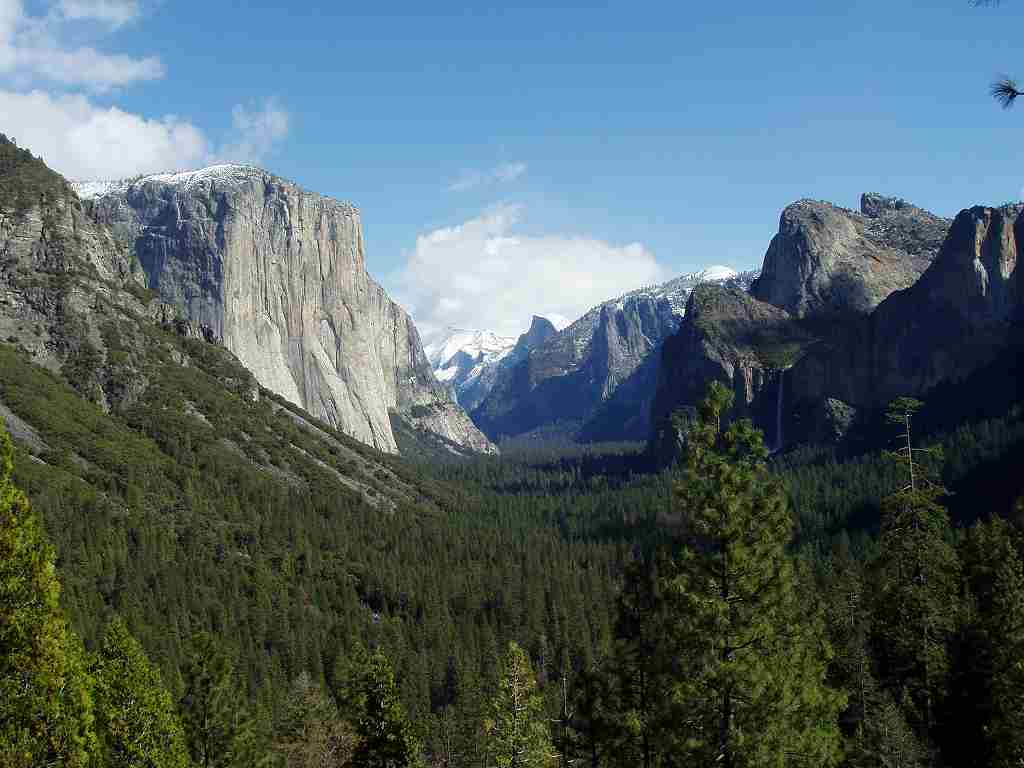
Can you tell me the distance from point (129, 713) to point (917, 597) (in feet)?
104

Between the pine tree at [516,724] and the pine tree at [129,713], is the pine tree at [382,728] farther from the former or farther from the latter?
the pine tree at [129,713]

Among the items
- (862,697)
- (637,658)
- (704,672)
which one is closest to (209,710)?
(637,658)

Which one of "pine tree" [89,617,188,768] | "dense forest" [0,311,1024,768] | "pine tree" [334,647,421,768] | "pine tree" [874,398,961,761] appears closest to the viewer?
"dense forest" [0,311,1024,768]

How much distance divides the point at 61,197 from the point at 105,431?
61.5m

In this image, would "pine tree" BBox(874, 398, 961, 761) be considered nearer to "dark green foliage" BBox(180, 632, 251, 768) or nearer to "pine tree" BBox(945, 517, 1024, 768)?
"pine tree" BBox(945, 517, 1024, 768)

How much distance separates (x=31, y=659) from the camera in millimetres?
16219

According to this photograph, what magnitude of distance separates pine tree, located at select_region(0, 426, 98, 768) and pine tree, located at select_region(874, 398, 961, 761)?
32.9 metres

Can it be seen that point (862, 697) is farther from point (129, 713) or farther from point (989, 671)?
point (129, 713)

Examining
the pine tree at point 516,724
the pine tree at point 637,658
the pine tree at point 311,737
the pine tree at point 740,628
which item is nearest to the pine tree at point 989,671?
the pine tree at point 740,628

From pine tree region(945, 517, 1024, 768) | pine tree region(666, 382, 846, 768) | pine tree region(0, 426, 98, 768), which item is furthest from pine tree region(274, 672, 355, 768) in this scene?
pine tree region(945, 517, 1024, 768)

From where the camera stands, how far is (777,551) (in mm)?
22031

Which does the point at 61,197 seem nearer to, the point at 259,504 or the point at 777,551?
the point at 259,504

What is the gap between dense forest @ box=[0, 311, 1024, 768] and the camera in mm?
21844

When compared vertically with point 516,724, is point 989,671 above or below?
above
